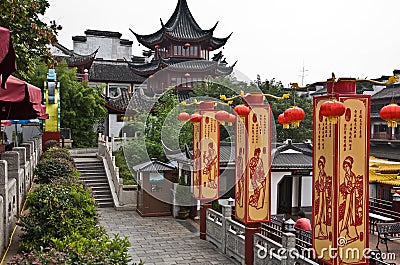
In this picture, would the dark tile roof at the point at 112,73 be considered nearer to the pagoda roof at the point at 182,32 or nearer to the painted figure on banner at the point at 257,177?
the pagoda roof at the point at 182,32

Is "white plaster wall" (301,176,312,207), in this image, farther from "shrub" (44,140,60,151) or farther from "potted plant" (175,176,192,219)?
"shrub" (44,140,60,151)

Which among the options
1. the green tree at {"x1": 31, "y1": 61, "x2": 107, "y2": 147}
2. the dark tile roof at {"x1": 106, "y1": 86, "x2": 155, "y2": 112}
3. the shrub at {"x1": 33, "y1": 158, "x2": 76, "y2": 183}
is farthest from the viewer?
the dark tile roof at {"x1": 106, "y1": 86, "x2": 155, "y2": 112}

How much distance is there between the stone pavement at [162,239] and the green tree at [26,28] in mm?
4876

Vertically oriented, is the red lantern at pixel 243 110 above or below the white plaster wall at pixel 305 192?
above

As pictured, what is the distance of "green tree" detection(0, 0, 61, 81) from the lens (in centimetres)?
702

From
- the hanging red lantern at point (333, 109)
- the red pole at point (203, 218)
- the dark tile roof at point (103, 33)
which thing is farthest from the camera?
the dark tile roof at point (103, 33)

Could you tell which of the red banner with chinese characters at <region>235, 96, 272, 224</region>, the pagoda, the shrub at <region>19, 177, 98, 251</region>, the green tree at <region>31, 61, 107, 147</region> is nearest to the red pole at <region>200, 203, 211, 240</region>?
the red banner with chinese characters at <region>235, 96, 272, 224</region>

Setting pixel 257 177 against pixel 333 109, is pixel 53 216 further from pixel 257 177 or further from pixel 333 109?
pixel 257 177

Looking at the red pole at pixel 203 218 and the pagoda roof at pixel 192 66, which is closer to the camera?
the red pole at pixel 203 218

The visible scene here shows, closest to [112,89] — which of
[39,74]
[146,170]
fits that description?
[39,74]

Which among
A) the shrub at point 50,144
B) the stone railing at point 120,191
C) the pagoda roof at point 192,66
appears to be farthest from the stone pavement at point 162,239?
the pagoda roof at point 192,66

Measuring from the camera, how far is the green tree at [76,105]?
23078mm

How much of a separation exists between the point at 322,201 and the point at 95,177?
13.2 m

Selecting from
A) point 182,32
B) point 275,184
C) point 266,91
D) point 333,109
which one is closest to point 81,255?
point 333,109
